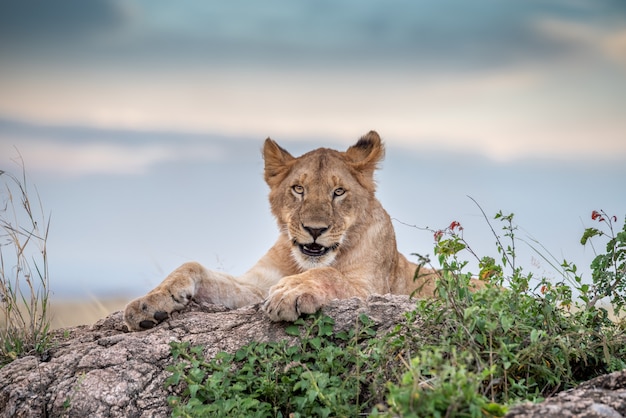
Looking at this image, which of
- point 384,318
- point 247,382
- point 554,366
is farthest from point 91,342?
point 554,366

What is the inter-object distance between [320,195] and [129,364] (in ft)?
7.09

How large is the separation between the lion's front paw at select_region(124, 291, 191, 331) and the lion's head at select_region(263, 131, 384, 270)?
1.24m

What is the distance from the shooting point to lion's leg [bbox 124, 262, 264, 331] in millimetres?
5418

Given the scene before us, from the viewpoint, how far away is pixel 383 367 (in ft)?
13.9

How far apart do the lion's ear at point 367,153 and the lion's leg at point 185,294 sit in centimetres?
138

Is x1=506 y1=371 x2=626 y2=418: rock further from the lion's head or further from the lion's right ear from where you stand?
the lion's right ear

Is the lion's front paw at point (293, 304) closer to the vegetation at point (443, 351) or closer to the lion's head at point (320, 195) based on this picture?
the vegetation at point (443, 351)

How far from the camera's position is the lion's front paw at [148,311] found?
17.7 ft

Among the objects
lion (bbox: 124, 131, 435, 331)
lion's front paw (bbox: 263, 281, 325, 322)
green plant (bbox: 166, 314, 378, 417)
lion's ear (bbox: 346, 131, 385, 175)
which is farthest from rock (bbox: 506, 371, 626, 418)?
lion's ear (bbox: 346, 131, 385, 175)

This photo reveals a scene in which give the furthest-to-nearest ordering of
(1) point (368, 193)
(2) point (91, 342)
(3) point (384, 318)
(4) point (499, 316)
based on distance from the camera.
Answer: (1) point (368, 193), (2) point (91, 342), (3) point (384, 318), (4) point (499, 316)

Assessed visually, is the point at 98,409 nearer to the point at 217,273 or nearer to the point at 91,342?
the point at 91,342

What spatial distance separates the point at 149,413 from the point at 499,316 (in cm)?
204

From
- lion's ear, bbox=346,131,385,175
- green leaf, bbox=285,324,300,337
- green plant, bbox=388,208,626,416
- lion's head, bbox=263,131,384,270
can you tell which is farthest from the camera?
lion's ear, bbox=346,131,385,175

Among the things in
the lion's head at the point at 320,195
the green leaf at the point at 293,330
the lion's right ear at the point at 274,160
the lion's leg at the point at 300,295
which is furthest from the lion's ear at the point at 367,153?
the green leaf at the point at 293,330
